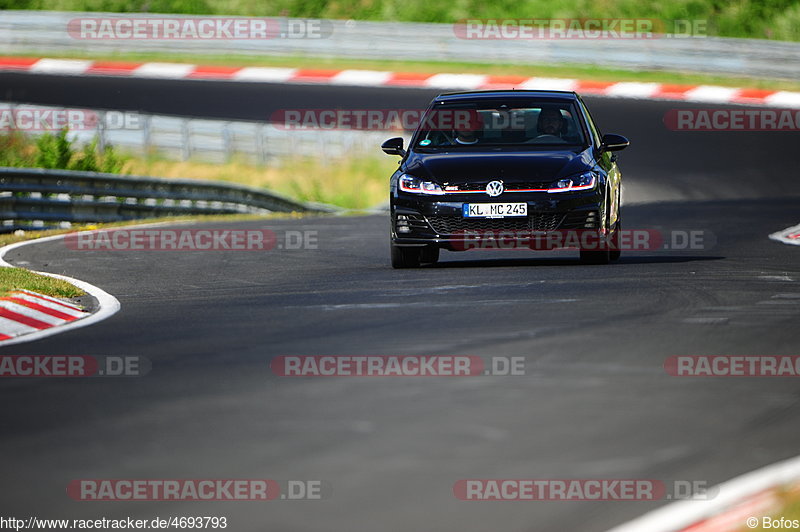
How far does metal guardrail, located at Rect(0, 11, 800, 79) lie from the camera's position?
3388 cm

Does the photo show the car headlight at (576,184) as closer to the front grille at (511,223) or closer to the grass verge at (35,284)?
the front grille at (511,223)

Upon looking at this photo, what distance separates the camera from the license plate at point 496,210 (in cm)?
1309

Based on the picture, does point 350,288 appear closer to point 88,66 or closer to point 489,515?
point 489,515

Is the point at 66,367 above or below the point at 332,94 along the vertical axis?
above

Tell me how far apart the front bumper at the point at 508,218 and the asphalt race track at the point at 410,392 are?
1.29ft

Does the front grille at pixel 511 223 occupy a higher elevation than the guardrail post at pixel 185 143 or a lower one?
higher

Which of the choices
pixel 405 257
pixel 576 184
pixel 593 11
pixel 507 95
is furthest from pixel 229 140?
pixel 576 184

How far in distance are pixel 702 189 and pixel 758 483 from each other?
22.1m

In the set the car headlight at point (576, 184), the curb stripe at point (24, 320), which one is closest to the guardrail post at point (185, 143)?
the car headlight at point (576, 184)

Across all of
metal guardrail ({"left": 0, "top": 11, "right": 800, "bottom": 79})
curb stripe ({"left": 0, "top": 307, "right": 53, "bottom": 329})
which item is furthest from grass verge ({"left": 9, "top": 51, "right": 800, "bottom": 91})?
curb stripe ({"left": 0, "top": 307, "right": 53, "bottom": 329})

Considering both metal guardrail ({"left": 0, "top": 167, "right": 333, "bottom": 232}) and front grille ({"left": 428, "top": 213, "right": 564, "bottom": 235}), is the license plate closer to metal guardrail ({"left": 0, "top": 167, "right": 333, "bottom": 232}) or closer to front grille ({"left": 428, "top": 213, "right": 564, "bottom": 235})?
front grille ({"left": 428, "top": 213, "right": 564, "bottom": 235})

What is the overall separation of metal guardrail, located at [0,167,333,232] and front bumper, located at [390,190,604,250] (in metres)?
9.63

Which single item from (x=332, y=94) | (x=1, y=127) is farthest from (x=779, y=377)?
(x=332, y=94)

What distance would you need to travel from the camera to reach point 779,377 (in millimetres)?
7656
